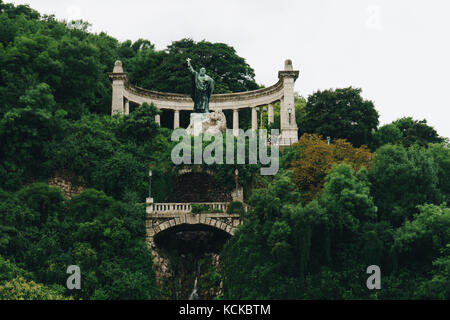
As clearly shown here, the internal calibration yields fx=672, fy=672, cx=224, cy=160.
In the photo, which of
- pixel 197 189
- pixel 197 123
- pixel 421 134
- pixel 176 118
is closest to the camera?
pixel 197 189

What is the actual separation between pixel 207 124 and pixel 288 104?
30.4 ft

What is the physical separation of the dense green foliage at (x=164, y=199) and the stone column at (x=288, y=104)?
27.2ft

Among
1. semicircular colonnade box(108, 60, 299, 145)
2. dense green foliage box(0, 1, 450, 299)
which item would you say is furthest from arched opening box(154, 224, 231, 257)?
semicircular colonnade box(108, 60, 299, 145)

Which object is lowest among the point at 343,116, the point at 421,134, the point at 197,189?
the point at 197,189

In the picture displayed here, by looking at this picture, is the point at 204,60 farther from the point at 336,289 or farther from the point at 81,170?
the point at 336,289

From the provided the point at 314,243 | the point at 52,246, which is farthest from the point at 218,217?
the point at 52,246

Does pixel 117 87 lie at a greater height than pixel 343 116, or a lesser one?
greater

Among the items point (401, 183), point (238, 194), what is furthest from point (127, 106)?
point (401, 183)

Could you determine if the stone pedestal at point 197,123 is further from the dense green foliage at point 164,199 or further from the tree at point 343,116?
the tree at point 343,116

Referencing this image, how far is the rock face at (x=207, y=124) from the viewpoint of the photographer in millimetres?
→ 53219

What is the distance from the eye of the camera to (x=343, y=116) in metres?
59.0

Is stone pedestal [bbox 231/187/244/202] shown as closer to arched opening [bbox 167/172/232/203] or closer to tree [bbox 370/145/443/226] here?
arched opening [bbox 167/172/232/203]

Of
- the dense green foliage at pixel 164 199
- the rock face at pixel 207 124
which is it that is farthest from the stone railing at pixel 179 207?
the rock face at pixel 207 124

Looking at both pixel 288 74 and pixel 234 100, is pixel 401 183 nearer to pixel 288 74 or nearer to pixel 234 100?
pixel 288 74
